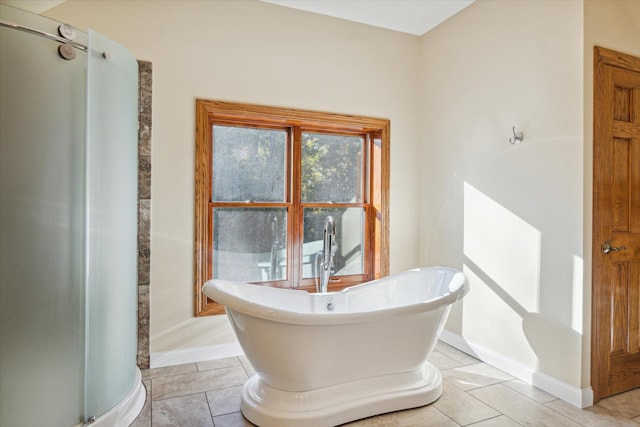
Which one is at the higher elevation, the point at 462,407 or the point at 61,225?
the point at 61,225

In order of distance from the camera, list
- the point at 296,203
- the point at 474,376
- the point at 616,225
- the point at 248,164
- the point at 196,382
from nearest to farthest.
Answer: the point at 616,225 < the point at 196,382 < the point at 474,376 < the point at 248,164 < the point at 296,203

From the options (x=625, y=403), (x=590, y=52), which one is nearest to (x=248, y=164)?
(x=590, y=52)

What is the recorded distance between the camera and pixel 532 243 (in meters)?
2.61

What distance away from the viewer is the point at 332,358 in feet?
6.95

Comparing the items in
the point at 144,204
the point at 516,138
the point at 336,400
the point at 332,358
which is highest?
the point at 516,138

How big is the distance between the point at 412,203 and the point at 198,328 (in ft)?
6.87

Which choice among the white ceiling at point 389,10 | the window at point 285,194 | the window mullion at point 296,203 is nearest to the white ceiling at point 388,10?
the white ceiling at point 389,10

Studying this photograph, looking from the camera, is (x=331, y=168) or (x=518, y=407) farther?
(x=331, y=168)

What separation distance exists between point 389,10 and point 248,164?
5.41ft

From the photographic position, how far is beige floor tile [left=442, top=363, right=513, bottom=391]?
2.62 metres

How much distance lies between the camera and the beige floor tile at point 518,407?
2164mm

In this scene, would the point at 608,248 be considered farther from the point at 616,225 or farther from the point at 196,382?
the point at 196,382

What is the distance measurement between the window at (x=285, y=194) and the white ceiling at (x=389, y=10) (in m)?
0.82

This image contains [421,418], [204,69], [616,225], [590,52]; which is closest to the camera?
[421,418]
